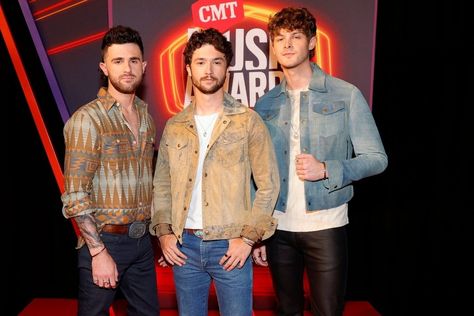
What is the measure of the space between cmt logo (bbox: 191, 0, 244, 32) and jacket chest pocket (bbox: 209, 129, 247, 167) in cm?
180

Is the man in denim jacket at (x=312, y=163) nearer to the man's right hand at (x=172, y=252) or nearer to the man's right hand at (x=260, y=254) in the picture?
the man's right hand at (x=260, y=254)

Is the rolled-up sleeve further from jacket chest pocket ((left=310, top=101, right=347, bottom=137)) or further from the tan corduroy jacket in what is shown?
jacket chest pocket ((left=310, top=101, right=347, bottom=137))

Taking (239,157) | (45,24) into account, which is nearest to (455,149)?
(239,157)

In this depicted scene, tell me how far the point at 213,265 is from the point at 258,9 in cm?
230

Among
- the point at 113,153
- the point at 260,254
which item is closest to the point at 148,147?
the point at 113,153

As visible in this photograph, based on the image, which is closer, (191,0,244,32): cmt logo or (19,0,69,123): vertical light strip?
(19,0,69,123): vertical light strip

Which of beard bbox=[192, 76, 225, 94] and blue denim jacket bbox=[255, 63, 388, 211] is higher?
beard bbox=[192, 76, 225, 94]

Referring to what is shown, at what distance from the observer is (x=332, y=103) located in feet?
8.63

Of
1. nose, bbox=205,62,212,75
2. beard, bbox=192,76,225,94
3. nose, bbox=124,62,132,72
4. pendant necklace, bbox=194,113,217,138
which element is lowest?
pendant necklace, bbox=194,113,217,138

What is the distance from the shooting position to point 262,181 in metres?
2.40

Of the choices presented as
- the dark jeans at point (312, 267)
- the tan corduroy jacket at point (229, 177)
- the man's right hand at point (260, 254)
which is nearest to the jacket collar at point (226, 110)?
the tan corduroy jacket at point (229, 177)

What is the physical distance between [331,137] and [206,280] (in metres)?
0.96

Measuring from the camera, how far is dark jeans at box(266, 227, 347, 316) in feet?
8.39

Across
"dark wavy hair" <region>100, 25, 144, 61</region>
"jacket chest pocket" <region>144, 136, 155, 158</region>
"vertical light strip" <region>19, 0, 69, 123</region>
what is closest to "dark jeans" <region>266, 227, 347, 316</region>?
"jacket chest pocket" <region>144, 136, 155, 158</region>
